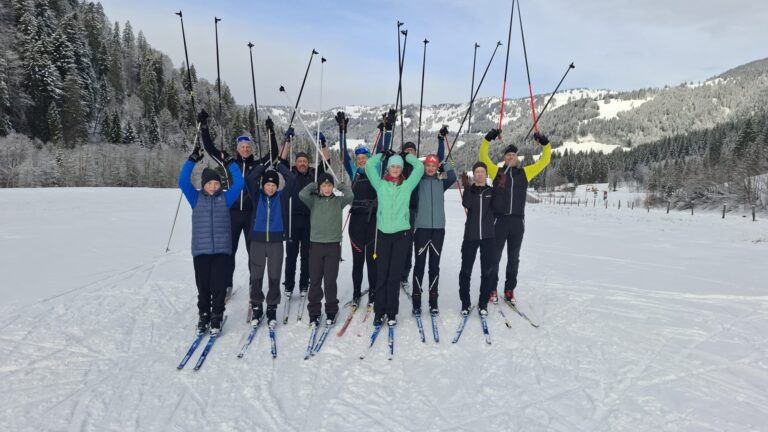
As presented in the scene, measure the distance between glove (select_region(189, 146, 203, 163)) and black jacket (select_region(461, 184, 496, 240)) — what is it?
361 cm

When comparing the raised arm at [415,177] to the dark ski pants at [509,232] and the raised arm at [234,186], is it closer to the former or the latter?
the dark ski pants at [509,232]

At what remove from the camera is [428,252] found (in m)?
5.70

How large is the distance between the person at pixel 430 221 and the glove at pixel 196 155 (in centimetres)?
284

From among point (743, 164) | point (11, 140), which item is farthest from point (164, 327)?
point (743, 164)

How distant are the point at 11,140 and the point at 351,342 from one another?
170 feet

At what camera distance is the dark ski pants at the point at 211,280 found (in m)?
4.86

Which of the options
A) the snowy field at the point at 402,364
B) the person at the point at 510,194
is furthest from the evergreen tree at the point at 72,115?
the person at the point at 510,194

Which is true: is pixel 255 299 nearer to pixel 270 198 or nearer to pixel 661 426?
pixel 270 198

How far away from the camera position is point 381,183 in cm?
509

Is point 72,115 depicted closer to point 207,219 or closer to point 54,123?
point 54,123

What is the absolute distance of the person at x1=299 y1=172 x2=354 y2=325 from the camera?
202 inches

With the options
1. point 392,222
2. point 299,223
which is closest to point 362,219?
point 392,222

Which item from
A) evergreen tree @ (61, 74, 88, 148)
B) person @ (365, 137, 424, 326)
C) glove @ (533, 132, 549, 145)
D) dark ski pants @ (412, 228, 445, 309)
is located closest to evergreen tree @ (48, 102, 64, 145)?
evergreen tree @ (61, 74, 88, 148)

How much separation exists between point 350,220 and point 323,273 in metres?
0.83
